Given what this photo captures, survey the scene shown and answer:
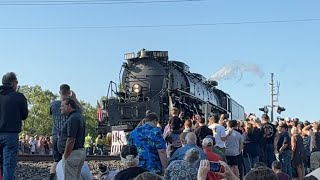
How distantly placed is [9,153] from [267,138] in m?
8.29

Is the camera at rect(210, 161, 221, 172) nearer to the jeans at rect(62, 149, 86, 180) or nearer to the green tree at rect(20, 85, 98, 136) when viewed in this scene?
the jeans at rect(62, 149, 86, 180)

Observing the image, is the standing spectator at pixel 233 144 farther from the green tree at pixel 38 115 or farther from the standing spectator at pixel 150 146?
the green tree at pixel 38 115

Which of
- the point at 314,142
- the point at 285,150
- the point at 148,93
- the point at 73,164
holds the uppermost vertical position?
the point at 148,93

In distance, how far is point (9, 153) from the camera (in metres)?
8.84

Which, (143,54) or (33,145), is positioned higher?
(143,54)

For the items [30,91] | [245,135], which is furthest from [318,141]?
[30,91]

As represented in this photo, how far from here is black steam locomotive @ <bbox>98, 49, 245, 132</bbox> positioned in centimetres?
2161

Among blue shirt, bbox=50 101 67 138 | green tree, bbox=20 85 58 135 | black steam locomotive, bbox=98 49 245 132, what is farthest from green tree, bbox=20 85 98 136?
blue shirt, bbox=50 101 67 138

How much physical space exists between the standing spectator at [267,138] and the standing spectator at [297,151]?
61cm

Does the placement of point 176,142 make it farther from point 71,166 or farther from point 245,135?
point 71,166

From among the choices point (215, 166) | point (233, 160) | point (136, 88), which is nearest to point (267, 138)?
point (233, 160)

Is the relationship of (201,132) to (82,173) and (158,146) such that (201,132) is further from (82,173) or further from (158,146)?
(82,173)

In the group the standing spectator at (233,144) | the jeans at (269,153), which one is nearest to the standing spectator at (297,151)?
the jeans at (269,153)

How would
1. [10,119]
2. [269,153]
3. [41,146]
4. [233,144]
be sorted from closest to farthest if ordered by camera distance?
[10,119] → [233,144] → [269,153] → [41,146]
